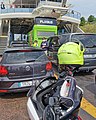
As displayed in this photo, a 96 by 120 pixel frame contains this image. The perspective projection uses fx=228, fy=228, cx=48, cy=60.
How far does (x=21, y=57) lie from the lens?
6.82 metres

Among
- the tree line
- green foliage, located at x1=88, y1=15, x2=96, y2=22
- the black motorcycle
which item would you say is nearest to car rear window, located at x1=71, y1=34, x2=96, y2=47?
the black motorcycle

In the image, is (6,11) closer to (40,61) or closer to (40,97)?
(40,61)

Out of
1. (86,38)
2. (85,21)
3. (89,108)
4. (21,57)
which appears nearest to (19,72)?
(21,57)

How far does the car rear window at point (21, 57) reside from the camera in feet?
22.0

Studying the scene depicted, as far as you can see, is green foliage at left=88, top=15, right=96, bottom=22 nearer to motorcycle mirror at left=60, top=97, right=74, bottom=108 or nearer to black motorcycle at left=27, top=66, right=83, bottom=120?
black motorcycle at left=27, top=66, right=83, bottom=120

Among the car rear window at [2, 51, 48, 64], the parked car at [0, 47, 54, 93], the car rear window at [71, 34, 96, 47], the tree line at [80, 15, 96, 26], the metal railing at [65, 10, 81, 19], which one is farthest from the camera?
the tree line at [80, 15, 96, 26]

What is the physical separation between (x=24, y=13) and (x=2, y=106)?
1132 inches

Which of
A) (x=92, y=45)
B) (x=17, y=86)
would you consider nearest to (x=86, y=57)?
(x=92, y=45)

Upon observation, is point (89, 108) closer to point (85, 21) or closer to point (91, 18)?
point (85, 21)

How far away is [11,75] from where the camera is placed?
21.6 feet

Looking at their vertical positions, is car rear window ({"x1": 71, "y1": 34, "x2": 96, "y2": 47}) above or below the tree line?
below

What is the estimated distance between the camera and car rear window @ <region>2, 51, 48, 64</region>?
22.0 ft

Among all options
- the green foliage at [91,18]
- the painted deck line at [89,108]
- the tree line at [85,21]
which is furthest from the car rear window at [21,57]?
the green foliage at [91,18]

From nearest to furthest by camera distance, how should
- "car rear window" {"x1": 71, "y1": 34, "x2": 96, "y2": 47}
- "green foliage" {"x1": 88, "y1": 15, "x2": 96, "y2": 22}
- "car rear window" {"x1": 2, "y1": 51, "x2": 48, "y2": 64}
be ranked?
"car rear window" {"x1": 2, "y1": 51, "x2": 48, "y2": 64} → "car rear window" {"x1": 71, "y1": 34, "x2": 96, "y2": 47} → "green foliage" {"x1": 88, "y1": 15, "x2": 96, "y2": 22}
